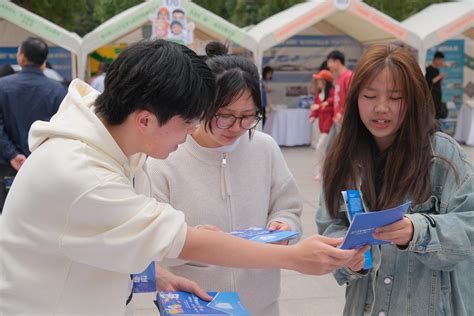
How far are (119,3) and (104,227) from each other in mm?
28869

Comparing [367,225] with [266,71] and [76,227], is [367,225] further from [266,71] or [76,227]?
[266,71]

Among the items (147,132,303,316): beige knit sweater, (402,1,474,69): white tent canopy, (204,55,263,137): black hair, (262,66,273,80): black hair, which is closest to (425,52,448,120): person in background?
(402,1,474,69): white tent canopy

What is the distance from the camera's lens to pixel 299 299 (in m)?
4.66

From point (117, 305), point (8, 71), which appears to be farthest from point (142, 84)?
point (8, 71)

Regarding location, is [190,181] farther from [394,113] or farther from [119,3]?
[119,3]

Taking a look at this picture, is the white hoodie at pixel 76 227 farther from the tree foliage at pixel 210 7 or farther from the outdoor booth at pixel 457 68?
the tree foliage at pixel 210 7

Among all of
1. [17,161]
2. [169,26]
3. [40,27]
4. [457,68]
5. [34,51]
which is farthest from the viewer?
[457,68]

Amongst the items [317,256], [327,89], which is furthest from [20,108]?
[327,89]

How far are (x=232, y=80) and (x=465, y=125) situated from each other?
39.7 feet

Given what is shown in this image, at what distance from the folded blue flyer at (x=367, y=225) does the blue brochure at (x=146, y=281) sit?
→ 25.6 inches

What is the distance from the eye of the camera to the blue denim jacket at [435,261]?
184 cm

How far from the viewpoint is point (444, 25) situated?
Answer: 11711mm

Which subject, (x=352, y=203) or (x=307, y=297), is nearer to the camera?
(x=352, y=203)

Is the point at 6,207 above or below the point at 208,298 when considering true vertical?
above
